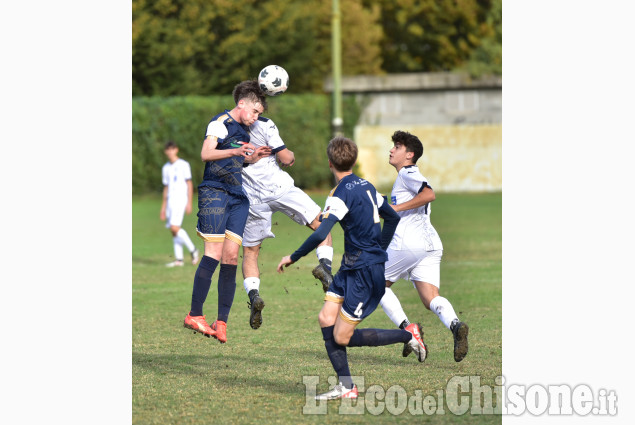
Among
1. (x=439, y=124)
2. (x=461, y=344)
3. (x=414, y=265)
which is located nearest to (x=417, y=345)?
(x=461, y=344)

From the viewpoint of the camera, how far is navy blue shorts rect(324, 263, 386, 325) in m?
7.44

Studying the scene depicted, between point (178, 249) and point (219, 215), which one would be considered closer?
point (219, 215)

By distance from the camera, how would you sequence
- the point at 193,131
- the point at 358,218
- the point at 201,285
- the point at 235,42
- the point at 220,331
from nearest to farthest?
the point at 358,218
the point at 220,331
the point at 201,285
the point at 193,131
the point at 235,42

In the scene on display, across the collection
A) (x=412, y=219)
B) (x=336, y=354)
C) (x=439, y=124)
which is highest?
(x=439, y=124)

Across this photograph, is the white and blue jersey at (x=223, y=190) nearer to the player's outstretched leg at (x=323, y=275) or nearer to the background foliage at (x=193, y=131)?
the player's outstretched leg at (x=323, y=275)

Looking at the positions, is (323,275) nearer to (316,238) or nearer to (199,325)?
(199,325)

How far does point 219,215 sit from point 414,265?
1911 mm

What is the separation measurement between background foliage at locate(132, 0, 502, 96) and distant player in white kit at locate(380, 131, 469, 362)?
30.9 m

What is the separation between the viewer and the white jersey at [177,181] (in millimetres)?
17625

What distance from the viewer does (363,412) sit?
7188 millimetres

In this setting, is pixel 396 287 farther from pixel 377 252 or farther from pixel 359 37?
pixel 359 37

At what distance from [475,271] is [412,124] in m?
24.3

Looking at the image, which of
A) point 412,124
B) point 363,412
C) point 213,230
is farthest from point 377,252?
point 412,124

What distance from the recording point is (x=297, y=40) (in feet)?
147
